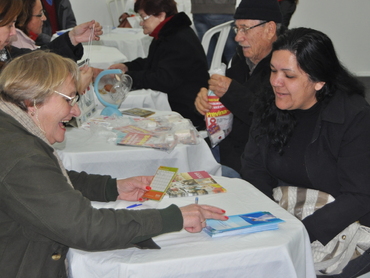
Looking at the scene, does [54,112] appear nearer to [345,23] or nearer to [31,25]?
[31,25]

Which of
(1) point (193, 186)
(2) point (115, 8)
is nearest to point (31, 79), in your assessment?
(1) point (193, 186)

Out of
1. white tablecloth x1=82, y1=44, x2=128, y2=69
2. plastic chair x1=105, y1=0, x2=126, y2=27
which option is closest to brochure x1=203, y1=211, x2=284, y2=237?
white tablecloth x1=82, y1=44, x2=128, y2=69

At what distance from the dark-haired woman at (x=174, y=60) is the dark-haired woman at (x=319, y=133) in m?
1.29

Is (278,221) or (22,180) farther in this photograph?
(278,221)

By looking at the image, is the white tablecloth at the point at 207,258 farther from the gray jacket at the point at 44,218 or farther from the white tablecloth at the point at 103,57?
the white tablecloth at the point at 103,57

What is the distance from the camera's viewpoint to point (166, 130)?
227 cm

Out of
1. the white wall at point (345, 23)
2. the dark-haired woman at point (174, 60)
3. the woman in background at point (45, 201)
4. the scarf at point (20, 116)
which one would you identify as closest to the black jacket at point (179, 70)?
the dark-haired woman at point (174, 60)

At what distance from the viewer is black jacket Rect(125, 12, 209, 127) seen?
3123 mm

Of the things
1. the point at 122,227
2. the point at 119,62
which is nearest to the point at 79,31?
the point at 119,62

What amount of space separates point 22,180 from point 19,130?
0.59 ft

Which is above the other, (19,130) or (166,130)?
(19,130)

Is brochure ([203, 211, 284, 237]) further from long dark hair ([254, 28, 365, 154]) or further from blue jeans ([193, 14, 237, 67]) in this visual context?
blue jeans ([193, 14, 237, 67])

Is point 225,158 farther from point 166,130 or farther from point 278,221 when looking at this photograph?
point 278,221

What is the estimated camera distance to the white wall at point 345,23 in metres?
6.00
